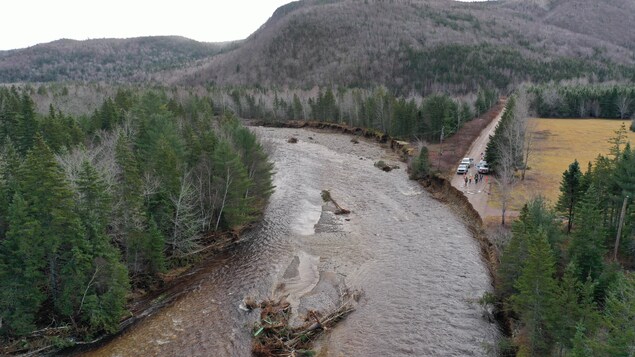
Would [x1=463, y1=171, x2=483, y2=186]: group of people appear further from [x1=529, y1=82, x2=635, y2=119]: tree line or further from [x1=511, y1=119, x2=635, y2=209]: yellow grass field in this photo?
[x1=529, y1=82, x2=635, y2=119]: tree line

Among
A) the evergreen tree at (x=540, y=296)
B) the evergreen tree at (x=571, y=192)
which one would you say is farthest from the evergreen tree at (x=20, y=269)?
the evergreen tree at (x=571, y=192)

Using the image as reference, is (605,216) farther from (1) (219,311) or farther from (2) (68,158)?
(2) (68,158)

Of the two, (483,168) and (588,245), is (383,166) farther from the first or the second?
(588,245)

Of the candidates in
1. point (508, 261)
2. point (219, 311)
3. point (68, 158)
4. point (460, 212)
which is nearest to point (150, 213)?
point (68, 158)

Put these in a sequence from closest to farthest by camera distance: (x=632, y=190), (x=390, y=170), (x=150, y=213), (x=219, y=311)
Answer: (x=219, y=311) < (x=632, y=190) < (x=150, y=213) < (x=390, y=170)

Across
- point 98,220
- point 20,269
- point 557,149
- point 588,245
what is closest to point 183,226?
point 98,220

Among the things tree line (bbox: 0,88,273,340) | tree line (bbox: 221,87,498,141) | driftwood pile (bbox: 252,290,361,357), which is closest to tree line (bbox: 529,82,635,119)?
tree line (bbox: 221,87,498,141)

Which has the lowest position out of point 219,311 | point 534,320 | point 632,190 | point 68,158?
point 219,311

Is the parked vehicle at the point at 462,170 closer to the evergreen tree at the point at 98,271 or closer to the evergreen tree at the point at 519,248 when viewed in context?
the evergreen tree at the point at 519,248
